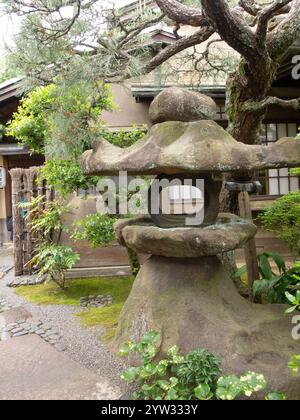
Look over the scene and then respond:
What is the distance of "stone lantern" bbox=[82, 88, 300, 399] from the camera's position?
265cm

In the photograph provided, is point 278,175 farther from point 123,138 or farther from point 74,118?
point 74,118

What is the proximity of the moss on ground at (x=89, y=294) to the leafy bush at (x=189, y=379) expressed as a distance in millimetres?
1511

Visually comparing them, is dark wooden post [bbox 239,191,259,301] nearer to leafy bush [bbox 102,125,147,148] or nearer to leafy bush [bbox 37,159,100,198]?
leafy bush [bbox 102,125,147,148]

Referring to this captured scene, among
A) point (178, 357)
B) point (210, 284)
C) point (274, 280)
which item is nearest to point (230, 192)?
point (274, 280)

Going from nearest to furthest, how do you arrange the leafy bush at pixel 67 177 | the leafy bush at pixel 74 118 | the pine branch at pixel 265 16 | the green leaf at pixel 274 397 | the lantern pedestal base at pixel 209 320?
1. the green leaf at pixel 274 397
2. the lantern pedestal base at pixel 209 320
3. the pine branch at pixel 265 16
4. the leafy bush at pixel 74 118
5. the leafy bush at pixel 67 177

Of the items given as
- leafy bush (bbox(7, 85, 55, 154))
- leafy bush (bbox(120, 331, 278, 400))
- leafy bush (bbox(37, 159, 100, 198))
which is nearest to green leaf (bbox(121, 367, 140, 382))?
leafy bush (bbox(120, 331, 278, 400))

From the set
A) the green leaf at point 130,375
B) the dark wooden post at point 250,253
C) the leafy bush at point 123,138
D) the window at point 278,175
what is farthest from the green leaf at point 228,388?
the window at point 278,175

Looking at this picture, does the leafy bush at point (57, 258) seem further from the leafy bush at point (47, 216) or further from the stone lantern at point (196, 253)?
the stone lantern at point (196, 253)

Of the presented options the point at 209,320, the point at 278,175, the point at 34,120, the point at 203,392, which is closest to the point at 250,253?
the point at 209,320

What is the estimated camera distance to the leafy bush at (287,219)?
4230mm

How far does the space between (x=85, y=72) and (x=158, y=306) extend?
7.66 feet

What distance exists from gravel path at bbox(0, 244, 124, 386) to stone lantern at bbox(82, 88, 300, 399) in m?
0.24

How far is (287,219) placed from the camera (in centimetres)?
426
